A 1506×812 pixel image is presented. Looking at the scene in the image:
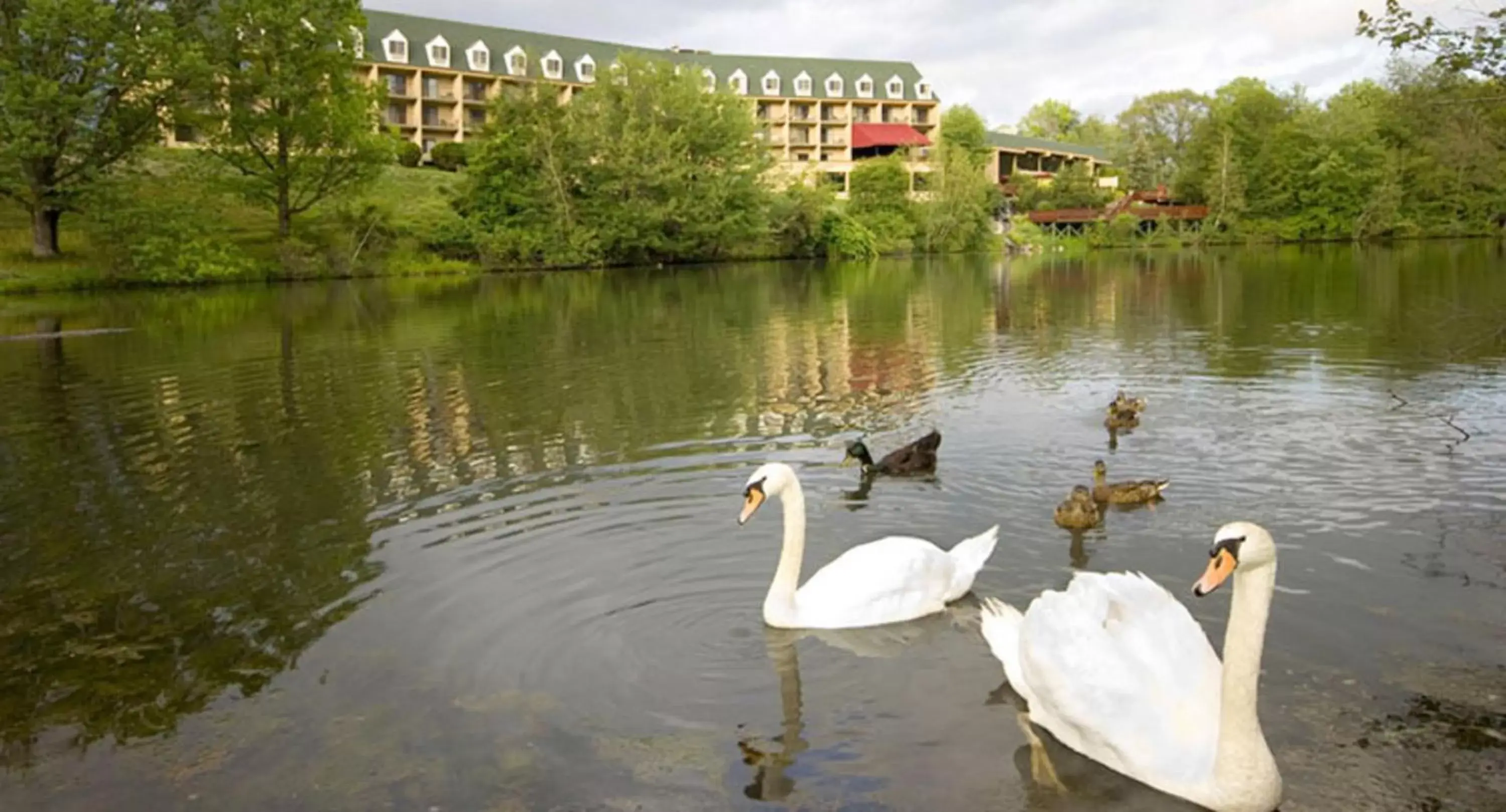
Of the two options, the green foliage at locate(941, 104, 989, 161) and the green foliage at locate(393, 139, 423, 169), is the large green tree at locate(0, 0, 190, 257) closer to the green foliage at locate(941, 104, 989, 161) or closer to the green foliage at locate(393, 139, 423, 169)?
the green foliage at locate(393, 139, 423, 169)

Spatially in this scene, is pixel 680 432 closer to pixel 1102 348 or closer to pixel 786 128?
pixel 1102 348

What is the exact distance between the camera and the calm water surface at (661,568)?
6.22 meters

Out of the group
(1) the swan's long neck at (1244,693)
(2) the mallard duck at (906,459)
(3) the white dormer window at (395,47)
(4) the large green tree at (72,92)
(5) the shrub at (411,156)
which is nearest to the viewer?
(1) the swan's long neck at (1244,693)

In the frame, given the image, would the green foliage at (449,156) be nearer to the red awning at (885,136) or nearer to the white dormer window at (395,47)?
the white dormer window at (395,47)

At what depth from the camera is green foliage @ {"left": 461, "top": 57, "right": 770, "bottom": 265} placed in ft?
225

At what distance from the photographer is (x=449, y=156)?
Result: 278ft

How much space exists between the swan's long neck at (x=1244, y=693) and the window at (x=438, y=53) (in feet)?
334

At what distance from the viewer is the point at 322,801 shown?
5922 mm

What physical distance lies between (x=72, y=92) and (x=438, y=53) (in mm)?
51488

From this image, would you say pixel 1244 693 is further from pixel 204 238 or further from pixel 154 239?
pixel 204 238

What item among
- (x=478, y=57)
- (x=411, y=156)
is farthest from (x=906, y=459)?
(x=478, y=57)

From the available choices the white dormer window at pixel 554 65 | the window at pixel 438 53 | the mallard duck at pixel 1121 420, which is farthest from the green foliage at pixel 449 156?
A: the mallard duck at pixel 1121 420

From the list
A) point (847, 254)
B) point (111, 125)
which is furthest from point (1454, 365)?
point (847, 254)

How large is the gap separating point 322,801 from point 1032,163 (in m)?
130
